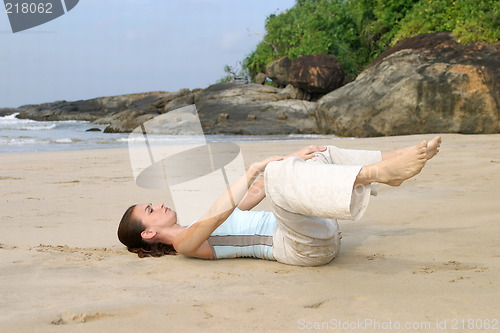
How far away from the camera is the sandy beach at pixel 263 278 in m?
1.94

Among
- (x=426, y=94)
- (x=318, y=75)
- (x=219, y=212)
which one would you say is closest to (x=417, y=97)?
(x=426, y=94)

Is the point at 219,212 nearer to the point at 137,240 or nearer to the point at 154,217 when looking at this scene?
the point at 154,217

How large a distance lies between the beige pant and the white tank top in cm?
14

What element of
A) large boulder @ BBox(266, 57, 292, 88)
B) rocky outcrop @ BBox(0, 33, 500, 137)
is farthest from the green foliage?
large boulder @ BBox(266, 57, 292, 88)

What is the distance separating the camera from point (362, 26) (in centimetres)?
2072

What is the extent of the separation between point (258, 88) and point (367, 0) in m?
5.31

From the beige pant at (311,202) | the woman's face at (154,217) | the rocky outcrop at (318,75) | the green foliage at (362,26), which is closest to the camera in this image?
the beige pant at (311,202)

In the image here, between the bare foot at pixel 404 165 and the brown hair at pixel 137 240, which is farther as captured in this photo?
the brown hair at pixel 137 240

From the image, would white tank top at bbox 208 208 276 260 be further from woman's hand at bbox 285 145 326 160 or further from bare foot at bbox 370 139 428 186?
bare foot at bbox 370 139 428 186

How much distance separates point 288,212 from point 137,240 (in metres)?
1.03

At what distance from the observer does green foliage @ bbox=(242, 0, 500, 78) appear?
Result: 43.9 feet

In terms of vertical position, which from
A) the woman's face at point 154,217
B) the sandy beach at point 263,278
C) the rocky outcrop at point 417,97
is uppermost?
the woman's face at point 154,217

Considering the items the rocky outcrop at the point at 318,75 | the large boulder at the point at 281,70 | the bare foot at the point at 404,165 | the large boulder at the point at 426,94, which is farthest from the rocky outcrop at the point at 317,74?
the bare foot at the point at 404,165

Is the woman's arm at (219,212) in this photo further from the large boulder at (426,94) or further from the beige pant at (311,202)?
the large boulder at (426,94)
